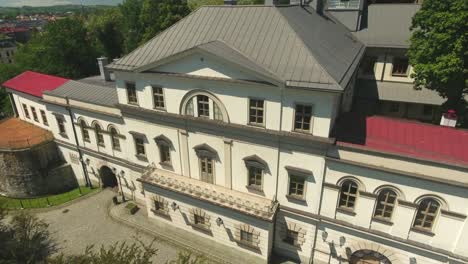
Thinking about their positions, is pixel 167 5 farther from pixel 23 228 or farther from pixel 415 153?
pixel 415 153

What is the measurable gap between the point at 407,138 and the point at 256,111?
914cm

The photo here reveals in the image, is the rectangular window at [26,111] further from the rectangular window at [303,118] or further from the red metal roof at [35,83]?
the rectangular window at [303,118]

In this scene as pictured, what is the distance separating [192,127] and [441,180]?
15.2 meters

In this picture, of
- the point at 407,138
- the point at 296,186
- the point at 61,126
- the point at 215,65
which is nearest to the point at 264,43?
the point at 215,65

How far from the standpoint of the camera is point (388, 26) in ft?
106

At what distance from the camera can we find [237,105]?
18938mm

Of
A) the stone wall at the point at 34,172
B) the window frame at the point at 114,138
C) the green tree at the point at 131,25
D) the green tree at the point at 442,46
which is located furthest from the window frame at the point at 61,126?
the green tree at the point at 131,25

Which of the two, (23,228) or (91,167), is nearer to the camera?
(23,228)

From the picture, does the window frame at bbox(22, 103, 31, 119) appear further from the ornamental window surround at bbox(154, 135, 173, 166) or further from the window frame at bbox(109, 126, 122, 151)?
the ornamental window surround at bbox(154, 135, 173, 166)

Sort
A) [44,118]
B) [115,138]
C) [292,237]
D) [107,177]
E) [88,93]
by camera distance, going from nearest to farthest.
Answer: [292,237], [115,138], [88,93], [107,177], [44,118]

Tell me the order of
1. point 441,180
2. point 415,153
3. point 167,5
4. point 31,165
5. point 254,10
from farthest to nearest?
1. point 167,5
2. point 31,165
3. point 254,10
4. point 415,153
5. point 441,180

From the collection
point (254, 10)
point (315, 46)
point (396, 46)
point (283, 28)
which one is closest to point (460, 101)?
point (396, 46)

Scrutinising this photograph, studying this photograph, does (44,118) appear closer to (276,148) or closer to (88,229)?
(88,229)

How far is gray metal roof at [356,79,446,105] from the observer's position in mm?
28956
